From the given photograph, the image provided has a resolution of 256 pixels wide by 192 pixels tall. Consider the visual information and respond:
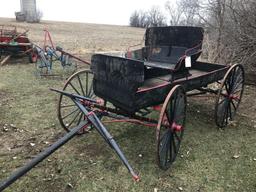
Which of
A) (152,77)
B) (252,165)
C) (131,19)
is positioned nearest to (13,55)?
(152,77)

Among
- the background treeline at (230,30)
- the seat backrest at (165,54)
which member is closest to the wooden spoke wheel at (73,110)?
the seat backrest at (165,54)

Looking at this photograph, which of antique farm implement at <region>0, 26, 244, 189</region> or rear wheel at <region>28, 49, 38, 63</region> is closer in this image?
antique farm implement at <region>0, 26, 244, 189</region>

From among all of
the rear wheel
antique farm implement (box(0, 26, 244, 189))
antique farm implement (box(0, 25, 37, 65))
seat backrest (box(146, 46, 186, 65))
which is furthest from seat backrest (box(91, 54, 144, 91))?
the rear wheel

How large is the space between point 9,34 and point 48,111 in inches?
224

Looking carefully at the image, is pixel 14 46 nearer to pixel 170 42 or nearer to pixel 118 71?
pixel 170 42

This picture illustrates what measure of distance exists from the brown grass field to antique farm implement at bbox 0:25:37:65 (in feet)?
13.5

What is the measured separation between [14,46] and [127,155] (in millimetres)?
7088

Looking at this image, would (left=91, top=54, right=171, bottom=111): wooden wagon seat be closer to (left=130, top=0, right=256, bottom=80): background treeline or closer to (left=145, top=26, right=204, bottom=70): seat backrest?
(left=145, top=26, right=204, bottom=70): seat backrest

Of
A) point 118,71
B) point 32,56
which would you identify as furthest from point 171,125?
point 32,56

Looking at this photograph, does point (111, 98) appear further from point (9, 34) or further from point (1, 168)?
point (9, 34)

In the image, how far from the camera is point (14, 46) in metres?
9.94

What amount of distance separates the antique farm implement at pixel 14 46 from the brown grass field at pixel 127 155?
13.5 ft

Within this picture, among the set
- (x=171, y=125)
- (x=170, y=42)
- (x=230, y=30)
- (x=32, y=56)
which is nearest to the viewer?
(x=171, y=125)

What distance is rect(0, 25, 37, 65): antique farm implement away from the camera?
9884 millimetres
